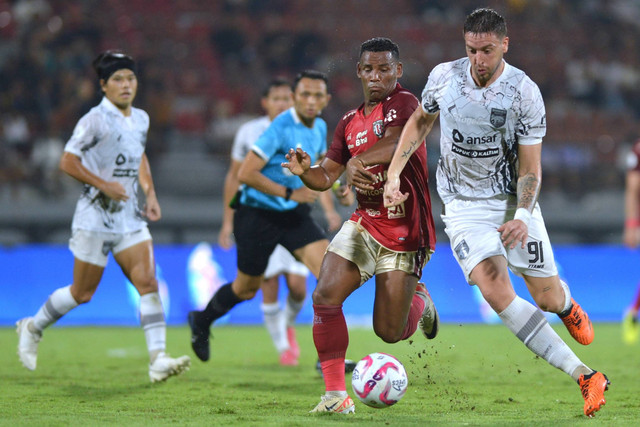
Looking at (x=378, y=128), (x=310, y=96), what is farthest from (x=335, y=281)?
(x=310, y=96)

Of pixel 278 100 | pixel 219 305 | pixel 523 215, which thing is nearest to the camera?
pixel 523 215

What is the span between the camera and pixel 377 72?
5.93 m

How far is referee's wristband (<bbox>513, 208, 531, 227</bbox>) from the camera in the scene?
5.32 m

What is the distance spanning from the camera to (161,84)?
729 inches

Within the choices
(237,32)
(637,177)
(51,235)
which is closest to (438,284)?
(637,177)

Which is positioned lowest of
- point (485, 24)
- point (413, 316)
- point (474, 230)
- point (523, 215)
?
point (413, 316)

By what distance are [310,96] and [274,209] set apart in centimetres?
113

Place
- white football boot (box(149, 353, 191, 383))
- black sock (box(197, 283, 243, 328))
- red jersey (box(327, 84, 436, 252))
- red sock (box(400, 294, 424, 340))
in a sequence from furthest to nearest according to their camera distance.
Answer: black sock (box(197, 283, 243, 328)), white football boot (box(149, 353, 191, 383)), red sock (box(400, 294, 424, 340)), red jersey (box(327, 84, 436, 252))

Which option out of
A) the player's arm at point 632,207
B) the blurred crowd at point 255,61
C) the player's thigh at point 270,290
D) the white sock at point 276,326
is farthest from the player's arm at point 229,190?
the blurred crowd at point 255,61

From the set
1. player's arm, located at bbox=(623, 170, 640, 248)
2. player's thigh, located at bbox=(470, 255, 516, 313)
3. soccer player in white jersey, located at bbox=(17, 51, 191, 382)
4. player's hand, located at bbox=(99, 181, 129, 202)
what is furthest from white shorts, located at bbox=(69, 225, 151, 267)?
player's arm, located at bbox=(623, 170, 640, 248)

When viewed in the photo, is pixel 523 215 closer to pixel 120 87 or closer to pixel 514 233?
pixel 514 233

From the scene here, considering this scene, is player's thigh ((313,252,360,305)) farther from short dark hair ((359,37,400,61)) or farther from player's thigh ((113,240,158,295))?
player's thigh ((113,240,158,295))

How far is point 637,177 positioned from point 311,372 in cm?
542

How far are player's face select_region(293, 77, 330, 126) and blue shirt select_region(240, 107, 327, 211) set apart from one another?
0.16 meters
